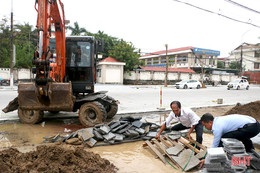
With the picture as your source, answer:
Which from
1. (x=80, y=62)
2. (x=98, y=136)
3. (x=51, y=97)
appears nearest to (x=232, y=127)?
(x=98, y=136)

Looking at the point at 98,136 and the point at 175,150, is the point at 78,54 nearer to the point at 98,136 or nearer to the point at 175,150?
the point at 98,136

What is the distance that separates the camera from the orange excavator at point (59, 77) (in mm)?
5449

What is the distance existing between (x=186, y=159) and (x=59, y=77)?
5.00m

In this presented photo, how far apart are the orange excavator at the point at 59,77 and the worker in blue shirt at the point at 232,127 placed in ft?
13.0

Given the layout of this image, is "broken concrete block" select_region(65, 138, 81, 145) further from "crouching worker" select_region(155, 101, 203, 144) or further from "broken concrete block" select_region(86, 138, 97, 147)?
"crouching worker" select_region(155, 101, 203, 144)

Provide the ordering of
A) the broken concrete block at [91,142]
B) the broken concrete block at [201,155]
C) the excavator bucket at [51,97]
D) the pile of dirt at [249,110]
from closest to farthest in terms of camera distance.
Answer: the broken concrete block at [201,155] < the broken concrete block at [91,142] < the excavator bucket at [51,97] < the pile of dirt at [249,110]

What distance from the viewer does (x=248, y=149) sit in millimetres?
4055

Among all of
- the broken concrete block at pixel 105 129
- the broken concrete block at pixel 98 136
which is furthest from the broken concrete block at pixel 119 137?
the broken concrete block at pixel 98 136

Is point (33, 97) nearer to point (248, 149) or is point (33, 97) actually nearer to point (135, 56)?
point (248, 149)

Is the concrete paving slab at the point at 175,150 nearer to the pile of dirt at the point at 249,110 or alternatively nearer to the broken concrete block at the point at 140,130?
the broken concrete block at the point at 140,130

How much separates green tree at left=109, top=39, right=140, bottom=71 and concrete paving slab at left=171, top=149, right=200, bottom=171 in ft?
93.2

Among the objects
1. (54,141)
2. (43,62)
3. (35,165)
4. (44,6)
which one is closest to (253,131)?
(35,165)

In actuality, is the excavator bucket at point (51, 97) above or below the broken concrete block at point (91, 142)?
above

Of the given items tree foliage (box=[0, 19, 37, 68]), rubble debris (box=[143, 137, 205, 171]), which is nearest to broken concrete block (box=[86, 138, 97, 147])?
rubble debris (box=[143, 137, 205, 171])
